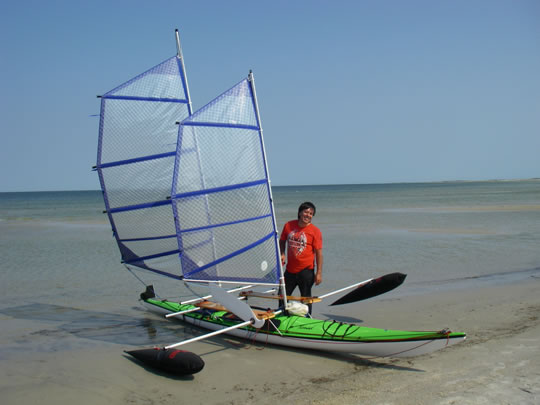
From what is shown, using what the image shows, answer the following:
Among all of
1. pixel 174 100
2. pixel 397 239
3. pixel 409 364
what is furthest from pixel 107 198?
pixel 397 239

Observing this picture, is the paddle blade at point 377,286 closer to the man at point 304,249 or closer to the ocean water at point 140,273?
the man at point 304,249

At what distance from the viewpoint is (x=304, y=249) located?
6008 millimetres

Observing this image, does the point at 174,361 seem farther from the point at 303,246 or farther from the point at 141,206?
the point at 141,206

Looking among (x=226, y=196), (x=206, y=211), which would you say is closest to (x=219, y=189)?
(x=226, y=196)

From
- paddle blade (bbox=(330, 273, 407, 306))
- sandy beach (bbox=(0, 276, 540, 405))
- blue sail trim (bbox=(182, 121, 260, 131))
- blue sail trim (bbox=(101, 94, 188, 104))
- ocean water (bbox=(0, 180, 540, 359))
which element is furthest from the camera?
ocean water (bbox=(0, 180, 540, 359))

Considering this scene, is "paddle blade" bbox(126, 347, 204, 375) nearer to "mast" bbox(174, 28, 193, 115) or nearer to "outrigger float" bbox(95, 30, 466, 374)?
"outrigger float" bbox(95, 30, 466, 374)

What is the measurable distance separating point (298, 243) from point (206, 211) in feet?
3.78

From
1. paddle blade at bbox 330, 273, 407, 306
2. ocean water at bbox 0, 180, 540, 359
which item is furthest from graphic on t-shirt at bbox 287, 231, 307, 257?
ocean water at bbox 0, 180, 540, 359

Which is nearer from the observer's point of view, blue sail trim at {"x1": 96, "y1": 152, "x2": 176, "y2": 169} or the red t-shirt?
the red t-shirt

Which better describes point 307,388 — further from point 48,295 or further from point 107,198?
point 48,295

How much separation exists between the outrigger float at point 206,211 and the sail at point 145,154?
0.01m

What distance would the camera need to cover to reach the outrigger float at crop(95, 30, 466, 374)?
5.21m

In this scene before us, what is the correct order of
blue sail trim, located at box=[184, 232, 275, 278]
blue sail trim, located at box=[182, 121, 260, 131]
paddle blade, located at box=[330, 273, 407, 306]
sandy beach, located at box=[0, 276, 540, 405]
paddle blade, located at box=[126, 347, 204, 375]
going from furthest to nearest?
paddle blade, located at box=[330, 273, 407, 306]
blue sail trim, located at box=[184, 232, 275, 278]
blue sail trim, located at box=[182, 121, 260, 131]
paddle blade, located at box=[126, 347, 204, 375]
sandy beach, located at box=[0, 276, 540, 405]

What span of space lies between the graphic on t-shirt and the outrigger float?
207 millimetres
